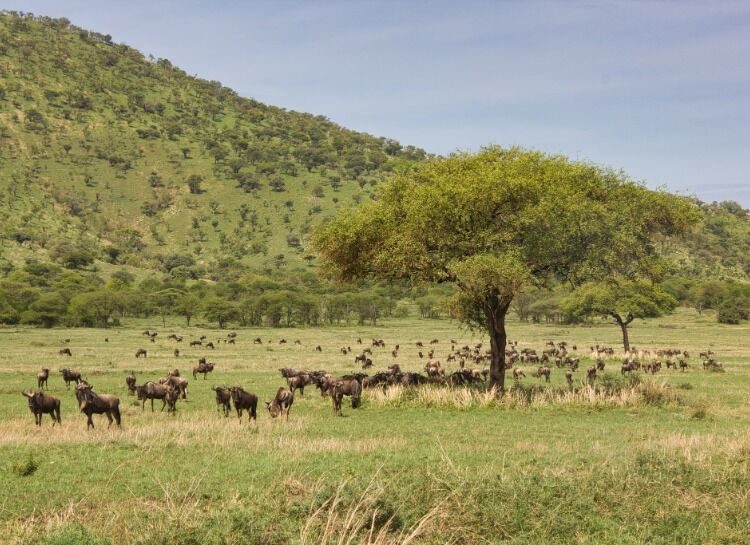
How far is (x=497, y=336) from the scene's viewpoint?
90.9ft

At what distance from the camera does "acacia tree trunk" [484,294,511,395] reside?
2723cm

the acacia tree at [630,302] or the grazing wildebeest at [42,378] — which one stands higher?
the acacia tree at [630,302]

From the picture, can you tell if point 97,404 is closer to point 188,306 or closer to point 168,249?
point 188,306

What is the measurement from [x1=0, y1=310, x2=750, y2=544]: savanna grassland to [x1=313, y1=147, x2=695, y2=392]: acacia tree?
16.3 ft

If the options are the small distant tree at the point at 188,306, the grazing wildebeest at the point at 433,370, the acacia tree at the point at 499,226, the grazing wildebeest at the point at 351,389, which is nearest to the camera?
the grazing wildebeest at the point at 351,389

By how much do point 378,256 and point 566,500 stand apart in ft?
53.8

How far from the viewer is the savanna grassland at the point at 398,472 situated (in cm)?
1023

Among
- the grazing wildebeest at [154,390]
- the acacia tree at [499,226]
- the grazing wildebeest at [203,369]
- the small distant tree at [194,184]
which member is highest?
the small distant tree at [194,184]

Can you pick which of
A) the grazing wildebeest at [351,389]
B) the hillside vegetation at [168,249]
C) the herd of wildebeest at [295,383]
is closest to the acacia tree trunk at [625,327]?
the herd of wildebeest at [295,383]

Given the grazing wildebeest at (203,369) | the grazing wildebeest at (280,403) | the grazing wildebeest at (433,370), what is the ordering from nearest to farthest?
the grazing wildebeest at (280,403) < the grazing wildebeest at (433,370) < the grazing wildebeest at (203,369)

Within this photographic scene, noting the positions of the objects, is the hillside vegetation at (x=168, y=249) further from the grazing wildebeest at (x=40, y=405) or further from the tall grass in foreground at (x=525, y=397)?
the tall grass in foreground at (x=525, y=397)

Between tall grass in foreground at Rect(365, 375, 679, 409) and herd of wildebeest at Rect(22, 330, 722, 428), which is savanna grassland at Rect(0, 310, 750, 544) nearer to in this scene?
tall grass in foreground at Rect(365, 375, 679, 409)

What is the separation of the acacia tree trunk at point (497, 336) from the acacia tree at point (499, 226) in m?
0.04

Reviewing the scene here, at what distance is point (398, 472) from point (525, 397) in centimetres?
1298
